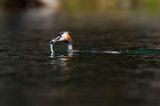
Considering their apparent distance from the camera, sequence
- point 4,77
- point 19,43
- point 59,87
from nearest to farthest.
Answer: point 59,87
point 4,77
point 19,43

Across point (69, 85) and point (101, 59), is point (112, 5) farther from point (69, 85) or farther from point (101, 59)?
point (69, 85)

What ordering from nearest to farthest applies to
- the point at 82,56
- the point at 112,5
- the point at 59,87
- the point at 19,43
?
the point at 59,87
the point at 82,56
the point at 19,43
the point at 112,5

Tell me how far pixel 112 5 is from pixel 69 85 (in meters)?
107

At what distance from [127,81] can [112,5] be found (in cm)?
10583

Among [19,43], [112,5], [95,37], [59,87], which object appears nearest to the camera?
[59,87]

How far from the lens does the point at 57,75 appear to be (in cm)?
3269

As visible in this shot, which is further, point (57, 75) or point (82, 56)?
point (82, 56)

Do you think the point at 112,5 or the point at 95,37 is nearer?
the point at 95,37

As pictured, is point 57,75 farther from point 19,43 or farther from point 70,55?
point 19,43

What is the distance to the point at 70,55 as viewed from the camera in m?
41.8

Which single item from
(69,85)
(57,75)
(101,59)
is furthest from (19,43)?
(69,85)

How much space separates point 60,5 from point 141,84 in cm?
10920

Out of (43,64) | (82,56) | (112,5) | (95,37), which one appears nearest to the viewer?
(43,64)

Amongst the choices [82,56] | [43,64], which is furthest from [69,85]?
[82,56]
